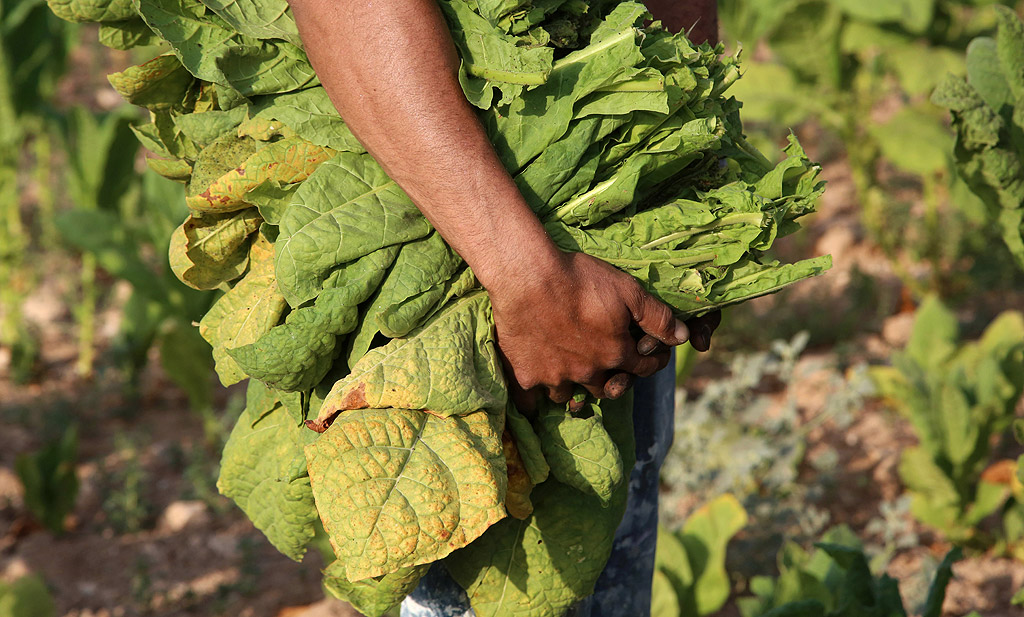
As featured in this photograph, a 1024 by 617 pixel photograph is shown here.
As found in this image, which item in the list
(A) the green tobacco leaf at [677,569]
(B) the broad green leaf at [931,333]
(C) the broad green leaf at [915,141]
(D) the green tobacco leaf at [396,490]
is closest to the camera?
(D) the green tobacco leaf at [396,490]

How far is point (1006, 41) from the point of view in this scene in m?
1.86

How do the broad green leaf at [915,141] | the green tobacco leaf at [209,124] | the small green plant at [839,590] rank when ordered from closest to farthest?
the green tobacco leaf at [209,124], the small green plant at [839,590], the broad green leaf at [915,141]

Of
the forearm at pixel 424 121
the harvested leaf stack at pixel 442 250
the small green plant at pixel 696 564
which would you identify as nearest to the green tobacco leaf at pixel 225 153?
the harvested leaf stack at pixel 442 250

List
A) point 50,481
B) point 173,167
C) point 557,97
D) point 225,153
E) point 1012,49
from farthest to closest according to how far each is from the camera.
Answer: point 50,481 < point 1012,49 < point 173,167 < point 225,153 < point 557,97

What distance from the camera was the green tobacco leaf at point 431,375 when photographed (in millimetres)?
1202

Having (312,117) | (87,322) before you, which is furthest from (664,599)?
(87,322)

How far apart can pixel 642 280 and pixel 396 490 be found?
458 mm

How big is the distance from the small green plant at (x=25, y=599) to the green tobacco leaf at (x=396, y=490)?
1834mm

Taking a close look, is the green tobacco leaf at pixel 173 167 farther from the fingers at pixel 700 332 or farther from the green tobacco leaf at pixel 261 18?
the fingers at pixel 700 332

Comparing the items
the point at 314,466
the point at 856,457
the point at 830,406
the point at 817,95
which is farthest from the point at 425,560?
the point at 817,95

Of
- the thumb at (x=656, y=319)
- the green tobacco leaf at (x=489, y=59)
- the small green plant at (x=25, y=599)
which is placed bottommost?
the small green plant at (x=25, y=599)

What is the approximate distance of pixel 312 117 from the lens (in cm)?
130

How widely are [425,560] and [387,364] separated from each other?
0.26m

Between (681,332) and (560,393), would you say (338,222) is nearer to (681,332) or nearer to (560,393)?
(560,393)
